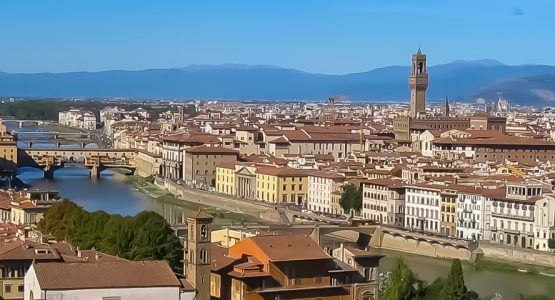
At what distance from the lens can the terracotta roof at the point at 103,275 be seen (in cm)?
1159

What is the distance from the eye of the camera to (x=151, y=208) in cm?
3078

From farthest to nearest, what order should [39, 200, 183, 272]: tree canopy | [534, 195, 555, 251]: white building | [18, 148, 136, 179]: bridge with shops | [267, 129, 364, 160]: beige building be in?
[18, 148, 136, 179]: bridge with shops
[267, 129, 364, 160]: beige building
[534, 195, 555, 251]: white building
[39, 200, 183, 272]: tree canopy

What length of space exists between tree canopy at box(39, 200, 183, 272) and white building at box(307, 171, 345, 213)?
43.0 feet

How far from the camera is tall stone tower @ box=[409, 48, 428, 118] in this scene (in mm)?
46688

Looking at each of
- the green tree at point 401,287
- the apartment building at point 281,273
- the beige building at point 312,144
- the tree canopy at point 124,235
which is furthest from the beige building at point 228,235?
the beige building at point 312,144

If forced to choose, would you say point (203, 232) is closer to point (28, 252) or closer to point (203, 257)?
point (203, 257)

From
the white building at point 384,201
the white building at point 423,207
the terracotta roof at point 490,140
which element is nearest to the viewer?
the white building at point 423,207

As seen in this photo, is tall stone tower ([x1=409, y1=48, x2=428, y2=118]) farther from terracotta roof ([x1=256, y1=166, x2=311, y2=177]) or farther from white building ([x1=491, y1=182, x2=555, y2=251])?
white building ([x1=491, y1=182, x2=555, y2=251])

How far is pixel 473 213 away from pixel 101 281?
45.5ft

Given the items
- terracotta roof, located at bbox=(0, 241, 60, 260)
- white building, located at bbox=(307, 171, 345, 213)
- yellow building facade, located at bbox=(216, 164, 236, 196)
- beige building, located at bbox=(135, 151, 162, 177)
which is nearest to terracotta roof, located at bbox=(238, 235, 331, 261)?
terracotta roof, located at bbox=(0, 241, 60, 260)

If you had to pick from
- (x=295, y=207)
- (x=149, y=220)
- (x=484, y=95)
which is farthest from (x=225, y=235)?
(x=484, y=95)

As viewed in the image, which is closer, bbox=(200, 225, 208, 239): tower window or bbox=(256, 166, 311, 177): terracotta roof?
bbox=(200, 225, 208, 239): tower window

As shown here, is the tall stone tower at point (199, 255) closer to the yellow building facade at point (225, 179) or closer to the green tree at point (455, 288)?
the green tree at point (455, 288)

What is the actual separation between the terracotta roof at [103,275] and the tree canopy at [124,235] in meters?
2.73
